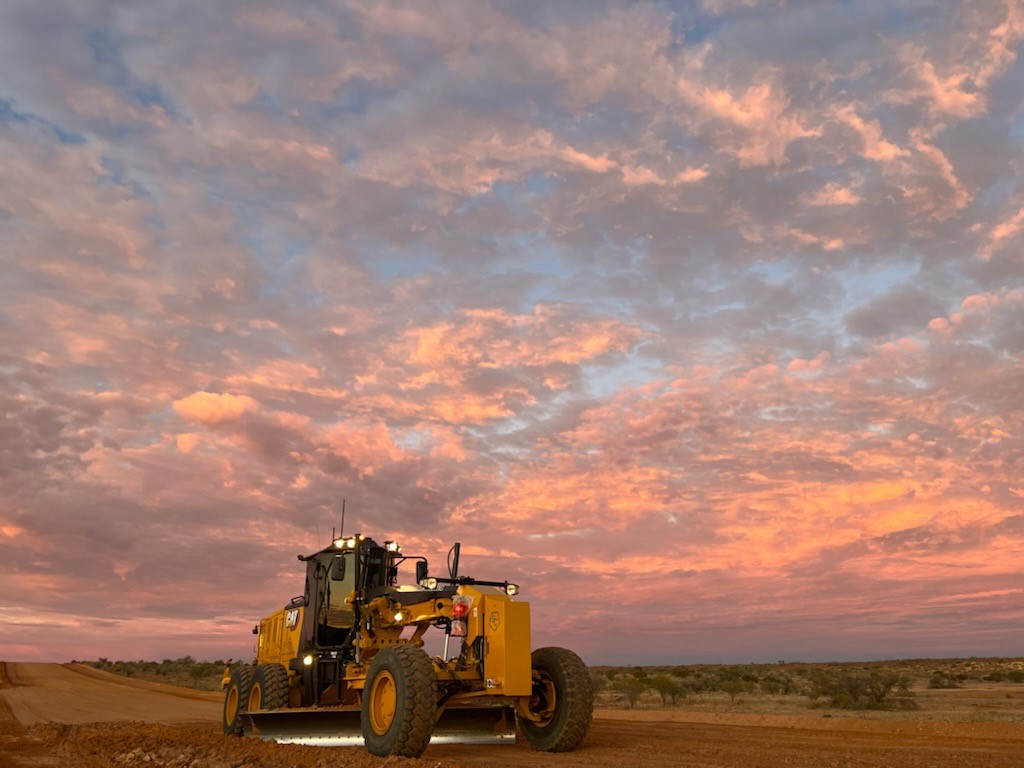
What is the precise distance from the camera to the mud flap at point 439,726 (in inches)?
488

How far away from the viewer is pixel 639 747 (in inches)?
527

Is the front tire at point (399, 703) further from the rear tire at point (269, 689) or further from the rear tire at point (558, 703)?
the rear tire at point (269, 689)

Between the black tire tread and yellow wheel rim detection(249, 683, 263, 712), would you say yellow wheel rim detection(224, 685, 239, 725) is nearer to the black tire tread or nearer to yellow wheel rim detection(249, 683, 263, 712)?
yellow wheel rim detection(249, 683, 263, 712)

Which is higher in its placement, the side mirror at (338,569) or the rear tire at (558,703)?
the side mirror at (338,569)

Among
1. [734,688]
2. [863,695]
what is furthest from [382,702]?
[734,688]

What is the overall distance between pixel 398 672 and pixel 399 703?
39 cm

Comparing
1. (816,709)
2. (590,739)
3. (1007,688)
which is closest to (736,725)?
(590,739)

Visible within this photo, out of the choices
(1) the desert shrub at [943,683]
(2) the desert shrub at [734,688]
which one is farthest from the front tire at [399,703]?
(1) the desert shrub at [943,683]

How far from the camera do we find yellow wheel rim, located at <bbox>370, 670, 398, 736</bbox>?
445 inches

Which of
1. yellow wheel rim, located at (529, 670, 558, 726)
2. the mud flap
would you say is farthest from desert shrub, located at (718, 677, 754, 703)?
the mud flap

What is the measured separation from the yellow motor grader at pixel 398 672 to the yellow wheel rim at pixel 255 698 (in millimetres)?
17

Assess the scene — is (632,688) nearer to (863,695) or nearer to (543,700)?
(863,695)

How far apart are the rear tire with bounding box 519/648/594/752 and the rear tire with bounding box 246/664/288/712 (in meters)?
4.21

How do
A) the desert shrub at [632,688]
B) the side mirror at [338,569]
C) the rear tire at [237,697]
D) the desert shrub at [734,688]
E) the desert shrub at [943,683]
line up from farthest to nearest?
the desert shrub at [943,683]
the desert shrub at [734,688]
the desert shrub at [632,688]
the rear tire at [237,697]
the side mirror at [338,569]
